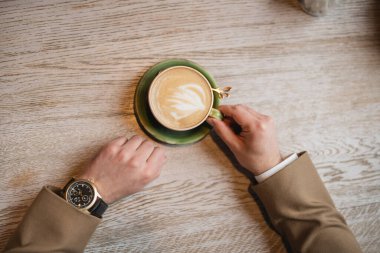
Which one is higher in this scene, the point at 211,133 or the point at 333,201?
the point at 211,133

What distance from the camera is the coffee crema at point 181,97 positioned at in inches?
34.4

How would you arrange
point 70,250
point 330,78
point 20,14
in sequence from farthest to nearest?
point 330,78 < point 20,14 < point 70,250

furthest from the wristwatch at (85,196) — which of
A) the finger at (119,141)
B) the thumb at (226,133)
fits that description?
the thumb at (226,133)

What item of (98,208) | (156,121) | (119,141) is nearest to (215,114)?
(156,121)

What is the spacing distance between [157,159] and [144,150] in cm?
4

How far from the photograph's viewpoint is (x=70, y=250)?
786mm

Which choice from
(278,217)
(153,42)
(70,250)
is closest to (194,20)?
(153,42)

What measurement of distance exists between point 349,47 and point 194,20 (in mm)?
525

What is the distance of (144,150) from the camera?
888 mm

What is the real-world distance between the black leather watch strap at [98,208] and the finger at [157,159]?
0.16 m

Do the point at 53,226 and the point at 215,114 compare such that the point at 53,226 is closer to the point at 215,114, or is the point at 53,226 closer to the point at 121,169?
the point at 121,169

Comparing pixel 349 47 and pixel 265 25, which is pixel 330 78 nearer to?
pixel 349 47

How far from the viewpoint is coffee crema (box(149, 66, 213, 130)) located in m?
0.87

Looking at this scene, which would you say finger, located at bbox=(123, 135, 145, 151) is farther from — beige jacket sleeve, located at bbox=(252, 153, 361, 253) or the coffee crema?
beige jacket sleeve, located at bbox=(252, 153, 361, 253)
